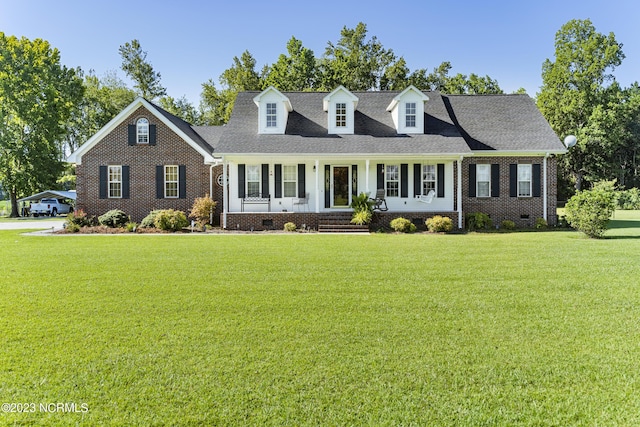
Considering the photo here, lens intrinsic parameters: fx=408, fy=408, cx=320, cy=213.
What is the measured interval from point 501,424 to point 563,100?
46.9 meters

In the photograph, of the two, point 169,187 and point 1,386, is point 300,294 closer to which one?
point 1,386

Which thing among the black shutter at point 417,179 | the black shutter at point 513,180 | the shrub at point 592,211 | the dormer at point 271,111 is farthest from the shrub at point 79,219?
the shrub at point 592,211

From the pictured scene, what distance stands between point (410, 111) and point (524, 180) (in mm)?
6252

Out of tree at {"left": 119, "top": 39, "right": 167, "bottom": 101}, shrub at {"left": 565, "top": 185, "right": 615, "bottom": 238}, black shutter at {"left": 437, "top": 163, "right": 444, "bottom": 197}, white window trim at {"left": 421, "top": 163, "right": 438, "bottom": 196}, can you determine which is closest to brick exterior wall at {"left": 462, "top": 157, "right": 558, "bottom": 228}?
black shutter at {"left": 437, "top": 163, "right": 444, "bottom": 197}

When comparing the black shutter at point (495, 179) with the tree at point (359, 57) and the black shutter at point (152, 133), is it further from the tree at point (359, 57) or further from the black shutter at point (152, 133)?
the tree at point (359, 57)

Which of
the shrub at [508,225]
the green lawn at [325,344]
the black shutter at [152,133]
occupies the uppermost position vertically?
the black shutter at [152,133]

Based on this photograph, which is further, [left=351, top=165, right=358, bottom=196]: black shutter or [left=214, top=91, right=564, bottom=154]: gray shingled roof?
[left=351, top=165, right=358, bottom=196]: black shutter

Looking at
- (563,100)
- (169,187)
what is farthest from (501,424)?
(563,100)

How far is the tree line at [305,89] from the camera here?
106 ft

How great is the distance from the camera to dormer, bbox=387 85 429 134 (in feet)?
64.0

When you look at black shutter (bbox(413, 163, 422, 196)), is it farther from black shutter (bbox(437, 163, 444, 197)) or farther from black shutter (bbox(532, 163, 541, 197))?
black shutter (bbox(532, 163, 541, 197))

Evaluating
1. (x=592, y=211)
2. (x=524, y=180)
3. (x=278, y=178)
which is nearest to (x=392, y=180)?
(x=278, y=178)

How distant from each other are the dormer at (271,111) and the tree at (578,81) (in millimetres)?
33933

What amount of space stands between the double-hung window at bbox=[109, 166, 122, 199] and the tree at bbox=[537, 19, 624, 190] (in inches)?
1603
